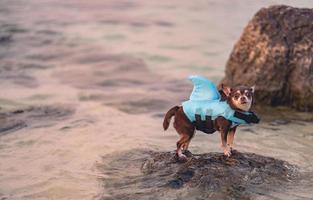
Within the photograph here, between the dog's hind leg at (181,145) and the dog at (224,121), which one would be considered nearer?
the dog at (224,121)

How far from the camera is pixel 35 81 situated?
1118cm

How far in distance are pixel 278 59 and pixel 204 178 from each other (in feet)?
12.6

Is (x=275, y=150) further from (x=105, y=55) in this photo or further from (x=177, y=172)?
(x=105, y=55)

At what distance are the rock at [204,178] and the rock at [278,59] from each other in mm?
2888

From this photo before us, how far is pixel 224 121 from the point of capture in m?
5.66

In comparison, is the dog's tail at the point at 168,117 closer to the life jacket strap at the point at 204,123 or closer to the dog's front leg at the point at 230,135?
the life jacket strap at the point at 204,123

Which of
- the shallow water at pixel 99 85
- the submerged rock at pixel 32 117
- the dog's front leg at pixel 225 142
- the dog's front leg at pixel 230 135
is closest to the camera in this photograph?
the dog's front leg at pixel 225 142

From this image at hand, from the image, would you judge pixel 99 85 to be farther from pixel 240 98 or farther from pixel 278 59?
pixel 240 98

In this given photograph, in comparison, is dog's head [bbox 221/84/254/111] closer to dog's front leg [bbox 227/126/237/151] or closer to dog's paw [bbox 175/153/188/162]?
dog's front leg [bbox 227/126/237/151]

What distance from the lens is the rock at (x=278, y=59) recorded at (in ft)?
29.7

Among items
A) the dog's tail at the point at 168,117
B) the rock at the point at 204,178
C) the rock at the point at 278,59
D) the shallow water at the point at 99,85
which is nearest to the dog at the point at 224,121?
the dog's tail at the point at 168,117

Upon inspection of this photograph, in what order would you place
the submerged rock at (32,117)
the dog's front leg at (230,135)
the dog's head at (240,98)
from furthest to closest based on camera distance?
1. the submerged rock at (32,117)
2. the dog's front leg at (230,135)
3. the dog's head at (240,98)

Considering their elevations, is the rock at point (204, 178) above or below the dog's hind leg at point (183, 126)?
below

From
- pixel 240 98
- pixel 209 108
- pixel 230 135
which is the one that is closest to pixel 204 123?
pixel 209 108
